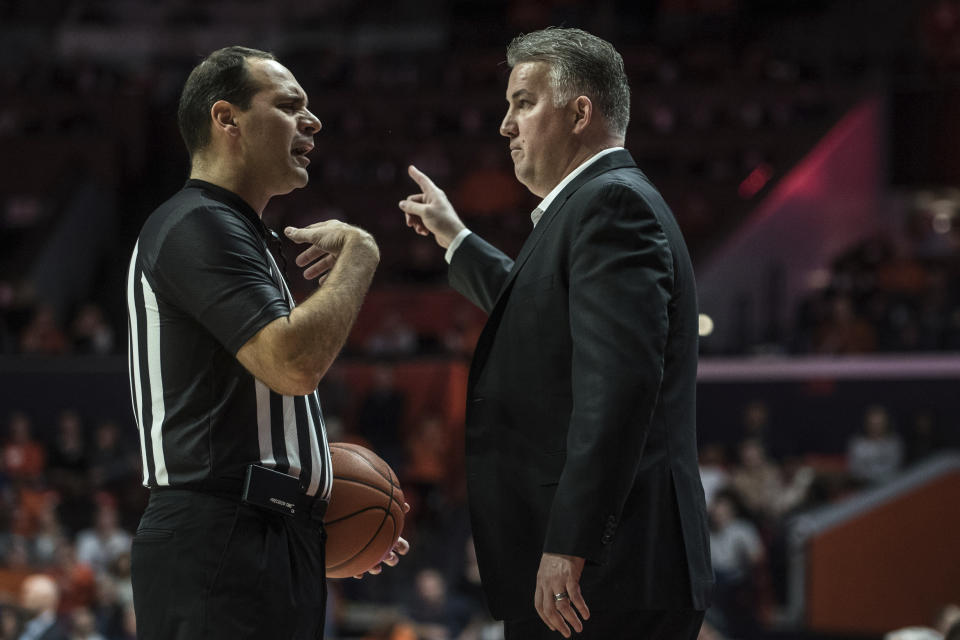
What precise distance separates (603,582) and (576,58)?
106 cm

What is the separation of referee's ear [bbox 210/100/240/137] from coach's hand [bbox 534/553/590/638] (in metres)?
1.05

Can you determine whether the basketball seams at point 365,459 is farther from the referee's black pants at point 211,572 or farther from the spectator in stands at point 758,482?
the spectator in stands at point 758,482

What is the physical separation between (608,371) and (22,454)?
33.1 feet

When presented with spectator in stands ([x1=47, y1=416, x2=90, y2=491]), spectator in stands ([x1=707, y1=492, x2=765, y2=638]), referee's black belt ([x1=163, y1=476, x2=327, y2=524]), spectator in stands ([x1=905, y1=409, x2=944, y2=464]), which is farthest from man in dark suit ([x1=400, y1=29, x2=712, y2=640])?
spectator in stands ([x1=47, y1=416, x2=90, y2=491])

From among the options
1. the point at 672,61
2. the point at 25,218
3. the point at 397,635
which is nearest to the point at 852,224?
the point at 672,61

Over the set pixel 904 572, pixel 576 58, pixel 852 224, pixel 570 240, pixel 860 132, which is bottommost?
pixel 904 572

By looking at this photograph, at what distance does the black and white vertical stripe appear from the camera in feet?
7.86

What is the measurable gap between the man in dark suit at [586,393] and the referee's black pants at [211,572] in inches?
16.3

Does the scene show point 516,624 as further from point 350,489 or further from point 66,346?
point 66,346

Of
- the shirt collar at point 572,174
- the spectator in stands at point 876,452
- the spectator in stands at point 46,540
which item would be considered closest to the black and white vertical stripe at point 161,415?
the shirt collar at point 572,174

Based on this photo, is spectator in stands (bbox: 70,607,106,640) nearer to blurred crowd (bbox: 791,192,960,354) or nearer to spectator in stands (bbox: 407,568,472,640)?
spectator in stands (bbox: 407,568,472,640)

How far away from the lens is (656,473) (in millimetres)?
2400

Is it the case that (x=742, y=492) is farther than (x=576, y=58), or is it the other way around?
(x=742, y=492)

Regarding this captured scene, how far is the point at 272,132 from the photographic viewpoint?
8.38 feet
